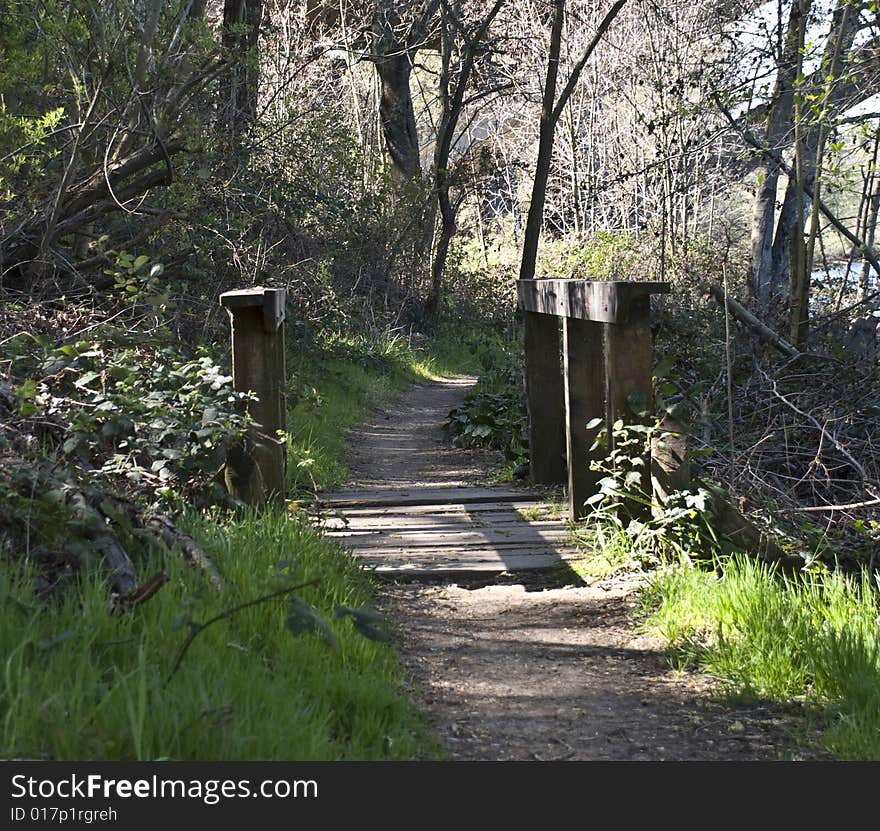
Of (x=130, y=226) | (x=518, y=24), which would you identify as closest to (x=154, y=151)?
(x=130, y=226)

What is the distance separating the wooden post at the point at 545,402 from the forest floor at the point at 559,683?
2.23 m

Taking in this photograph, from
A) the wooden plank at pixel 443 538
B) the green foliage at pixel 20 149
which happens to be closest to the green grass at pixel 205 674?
the wooden plank at pixel 443 538

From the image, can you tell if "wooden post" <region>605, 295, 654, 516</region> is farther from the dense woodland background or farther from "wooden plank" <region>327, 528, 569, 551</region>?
"wooden plank" <region>327, 528, 569, 551</region>

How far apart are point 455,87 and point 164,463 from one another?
16.0 m

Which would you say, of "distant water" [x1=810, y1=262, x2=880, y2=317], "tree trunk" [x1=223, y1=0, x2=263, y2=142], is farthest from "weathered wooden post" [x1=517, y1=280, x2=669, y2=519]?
"tree trunk" [x1=223, y1=0, x2=263, y2=142]

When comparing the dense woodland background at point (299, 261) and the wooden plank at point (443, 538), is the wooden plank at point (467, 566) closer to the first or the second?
the wooden plank at point (443, 538)

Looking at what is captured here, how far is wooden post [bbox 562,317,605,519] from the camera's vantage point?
6.41 meters

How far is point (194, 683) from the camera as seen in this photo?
301cm

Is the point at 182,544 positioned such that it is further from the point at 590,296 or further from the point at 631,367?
the point at 590,296

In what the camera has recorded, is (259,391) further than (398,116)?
No

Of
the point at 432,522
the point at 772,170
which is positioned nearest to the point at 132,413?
the point at 432,522

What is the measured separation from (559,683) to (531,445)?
380 centimetres

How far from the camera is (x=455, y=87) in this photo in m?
19.8
